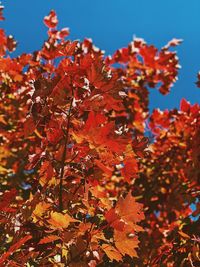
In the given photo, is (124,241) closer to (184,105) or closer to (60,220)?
(60,220)

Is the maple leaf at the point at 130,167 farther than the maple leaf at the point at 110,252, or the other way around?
the maple leaf at the point at 130,167

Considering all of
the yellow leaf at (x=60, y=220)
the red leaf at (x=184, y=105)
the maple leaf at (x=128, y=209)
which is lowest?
the yellow leaf at (x=60, y=220)

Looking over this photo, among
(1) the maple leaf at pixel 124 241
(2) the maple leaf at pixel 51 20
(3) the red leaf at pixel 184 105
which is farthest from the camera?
(2) the maple leaf at pixel 51 20

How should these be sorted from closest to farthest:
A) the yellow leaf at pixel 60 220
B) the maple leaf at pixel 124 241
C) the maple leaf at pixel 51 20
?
the yellow leaf at pixel 60 220 → the maple leaf at pixel 124 241 → the maple leaf at pixel 51 20

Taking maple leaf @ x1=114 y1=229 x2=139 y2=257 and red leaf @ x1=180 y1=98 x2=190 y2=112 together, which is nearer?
maple leaf @ x1=114 y1=229 x2=139 y2=257

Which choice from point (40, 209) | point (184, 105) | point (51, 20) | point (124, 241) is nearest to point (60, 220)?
point (40, 209)

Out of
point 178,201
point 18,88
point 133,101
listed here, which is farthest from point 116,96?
point 133,101

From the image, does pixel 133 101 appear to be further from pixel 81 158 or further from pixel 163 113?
pixel 81 158

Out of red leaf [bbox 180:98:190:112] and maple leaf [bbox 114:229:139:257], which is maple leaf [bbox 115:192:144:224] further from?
red leaf [bbox 180:98:190:112]

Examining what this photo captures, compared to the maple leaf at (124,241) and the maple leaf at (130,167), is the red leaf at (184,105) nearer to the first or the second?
the maple leaf at (130,167)

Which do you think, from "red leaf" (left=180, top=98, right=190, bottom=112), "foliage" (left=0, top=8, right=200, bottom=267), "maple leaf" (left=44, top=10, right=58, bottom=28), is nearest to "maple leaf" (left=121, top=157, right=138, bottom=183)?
"foliage" (left=0, top=8, right=200, bottom=267)

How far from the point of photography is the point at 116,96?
203cm

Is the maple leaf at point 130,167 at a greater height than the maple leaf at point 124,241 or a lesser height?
greater

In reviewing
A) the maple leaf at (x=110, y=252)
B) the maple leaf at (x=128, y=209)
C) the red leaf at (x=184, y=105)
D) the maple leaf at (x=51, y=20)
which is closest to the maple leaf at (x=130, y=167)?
the maple leaf at (x=128, y=209)
